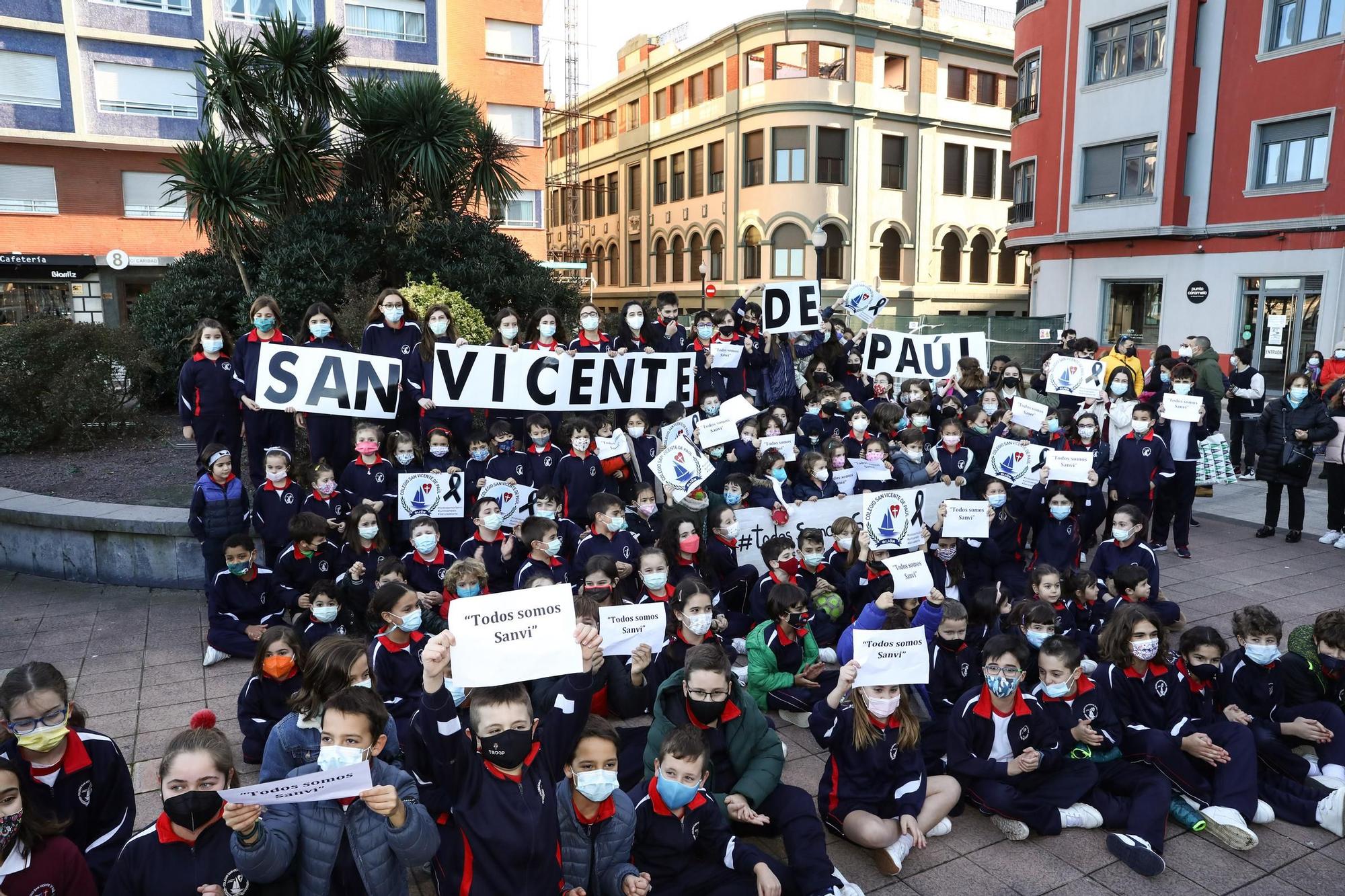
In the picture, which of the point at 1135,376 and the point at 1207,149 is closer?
the point at 1135,376

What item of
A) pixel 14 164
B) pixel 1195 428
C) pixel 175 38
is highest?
pixel 175 38

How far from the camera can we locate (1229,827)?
484 cm

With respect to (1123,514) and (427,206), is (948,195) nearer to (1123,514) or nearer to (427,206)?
(427,206)

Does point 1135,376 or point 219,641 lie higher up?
point 1135,376

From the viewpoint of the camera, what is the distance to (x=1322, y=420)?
10.4 m

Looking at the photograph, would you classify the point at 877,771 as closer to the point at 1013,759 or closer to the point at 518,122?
the point at 1013,759

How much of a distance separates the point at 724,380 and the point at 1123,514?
4753 mm

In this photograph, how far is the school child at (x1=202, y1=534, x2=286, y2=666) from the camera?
6930 mm

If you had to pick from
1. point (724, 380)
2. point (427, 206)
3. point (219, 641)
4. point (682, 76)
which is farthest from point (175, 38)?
point (219, 641)

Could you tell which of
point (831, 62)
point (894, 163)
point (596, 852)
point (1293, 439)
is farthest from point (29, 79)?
point (1293, 439)

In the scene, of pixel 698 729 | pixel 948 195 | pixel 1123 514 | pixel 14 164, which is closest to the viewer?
pixel 698 729

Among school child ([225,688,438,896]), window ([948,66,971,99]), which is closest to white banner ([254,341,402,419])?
school child ([225,688,438,896])

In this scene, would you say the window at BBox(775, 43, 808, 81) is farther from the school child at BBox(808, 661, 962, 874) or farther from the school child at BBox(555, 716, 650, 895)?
the school child at BBox(555, 716, 650, 895)

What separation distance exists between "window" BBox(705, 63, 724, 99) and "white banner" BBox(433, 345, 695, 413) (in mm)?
34019
